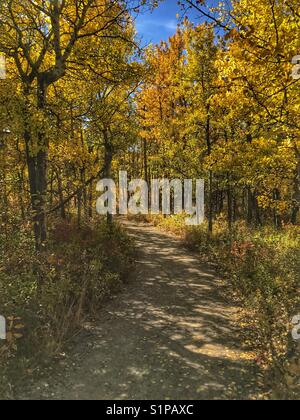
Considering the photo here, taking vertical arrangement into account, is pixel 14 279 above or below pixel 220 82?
below

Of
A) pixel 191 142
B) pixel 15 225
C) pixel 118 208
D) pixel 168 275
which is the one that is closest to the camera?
pixel 15 225

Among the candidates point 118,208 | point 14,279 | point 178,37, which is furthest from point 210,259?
point 118,208

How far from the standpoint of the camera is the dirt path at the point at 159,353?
19.0ft

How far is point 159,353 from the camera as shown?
697 cm

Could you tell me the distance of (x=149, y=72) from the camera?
466 inches

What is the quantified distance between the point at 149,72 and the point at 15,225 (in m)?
6.48

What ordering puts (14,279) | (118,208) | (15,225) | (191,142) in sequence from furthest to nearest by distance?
(118,208) → (191,142) → (15,225) → (14,279)

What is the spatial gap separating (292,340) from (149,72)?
8939 mm

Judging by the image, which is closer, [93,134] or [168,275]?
[168,275]

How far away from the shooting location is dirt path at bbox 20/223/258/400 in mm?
5785
